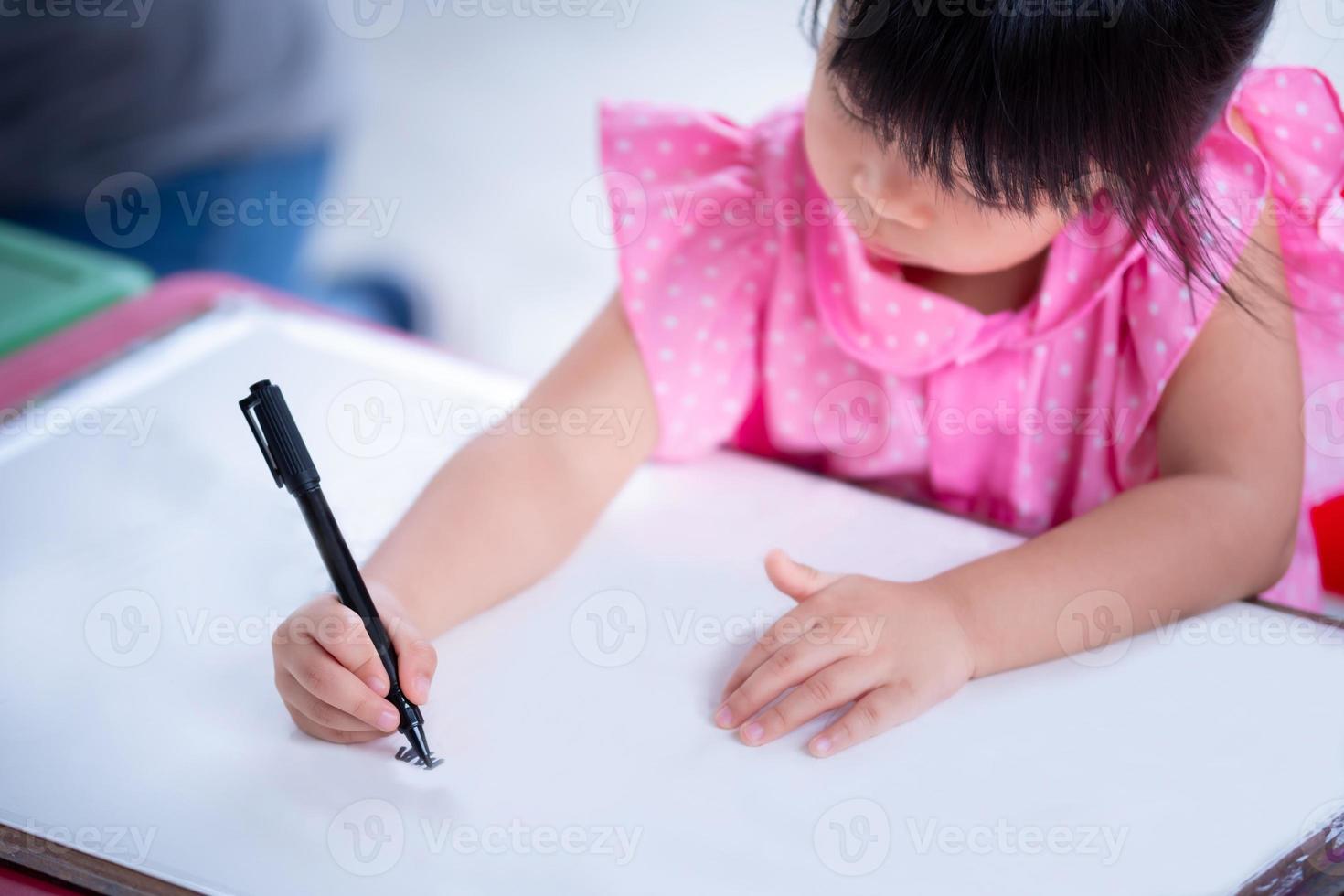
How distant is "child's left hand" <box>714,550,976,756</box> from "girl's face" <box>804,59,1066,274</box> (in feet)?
0.53

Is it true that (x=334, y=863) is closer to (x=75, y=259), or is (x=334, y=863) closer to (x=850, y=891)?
(x=850, y=891)

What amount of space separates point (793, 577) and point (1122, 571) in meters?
0.16

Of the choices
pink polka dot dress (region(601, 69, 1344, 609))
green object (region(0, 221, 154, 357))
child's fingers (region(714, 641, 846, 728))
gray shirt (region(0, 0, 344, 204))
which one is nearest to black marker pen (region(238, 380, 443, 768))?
child's fingers (region(714, 641, 846, 728))

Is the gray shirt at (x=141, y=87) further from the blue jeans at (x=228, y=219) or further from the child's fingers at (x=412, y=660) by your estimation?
the child's fingers at (x=412, y=660)

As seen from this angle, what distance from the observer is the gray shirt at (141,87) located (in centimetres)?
133

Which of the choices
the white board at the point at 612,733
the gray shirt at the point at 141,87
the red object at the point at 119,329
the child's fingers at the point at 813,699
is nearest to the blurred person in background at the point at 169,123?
the gray shirt at the point at 141,87

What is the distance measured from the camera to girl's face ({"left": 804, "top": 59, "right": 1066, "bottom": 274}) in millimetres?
569

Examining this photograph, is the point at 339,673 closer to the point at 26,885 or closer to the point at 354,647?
the point at 354,647

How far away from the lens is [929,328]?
0.71 m

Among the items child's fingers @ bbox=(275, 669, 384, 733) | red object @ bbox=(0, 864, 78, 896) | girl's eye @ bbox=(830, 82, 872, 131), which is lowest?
red object @ bbox=(0, 864, 78, 896)

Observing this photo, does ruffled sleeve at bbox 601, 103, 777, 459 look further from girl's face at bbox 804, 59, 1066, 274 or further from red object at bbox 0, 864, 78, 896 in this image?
red object at bbox 0, 864, 78, 896

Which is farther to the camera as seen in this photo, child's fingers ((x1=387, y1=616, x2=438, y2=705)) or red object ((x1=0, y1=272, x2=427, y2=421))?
red object ((x1=0, y1=272, x2=427, y2=421))

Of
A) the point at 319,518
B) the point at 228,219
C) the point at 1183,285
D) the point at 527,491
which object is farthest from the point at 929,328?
the point at 228,219

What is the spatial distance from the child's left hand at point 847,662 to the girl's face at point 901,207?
0.53 ft
